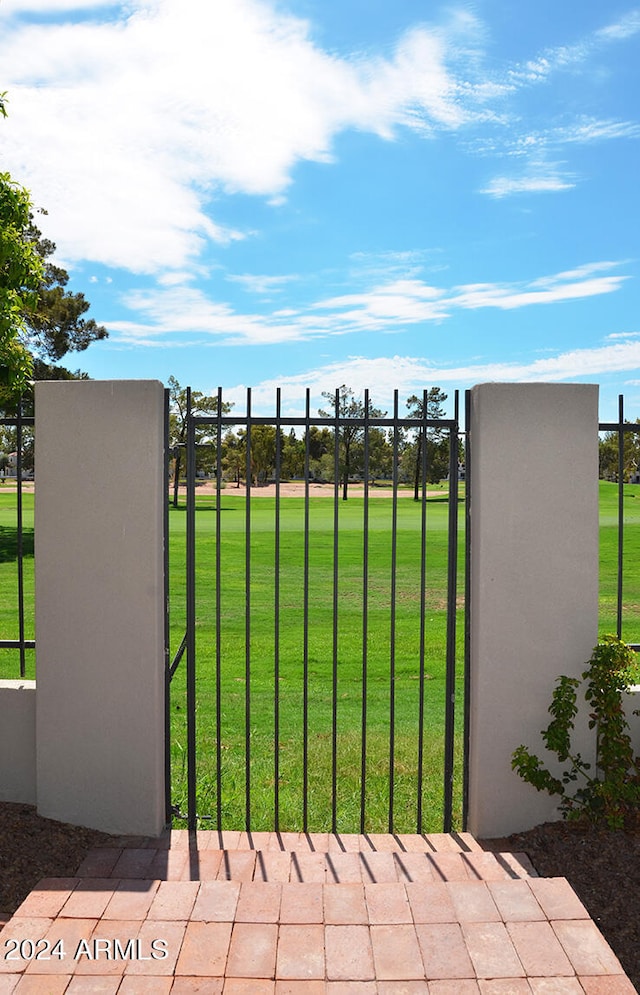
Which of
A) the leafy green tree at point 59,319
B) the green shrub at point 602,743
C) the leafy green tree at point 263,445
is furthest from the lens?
the leafy green tree at point 263,445

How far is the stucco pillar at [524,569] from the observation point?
457 cm

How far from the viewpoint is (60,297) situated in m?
22.3

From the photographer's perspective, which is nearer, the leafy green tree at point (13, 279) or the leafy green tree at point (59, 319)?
the leafy green tree at point (13, 279)

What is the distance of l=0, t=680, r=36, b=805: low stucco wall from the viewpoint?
486cm

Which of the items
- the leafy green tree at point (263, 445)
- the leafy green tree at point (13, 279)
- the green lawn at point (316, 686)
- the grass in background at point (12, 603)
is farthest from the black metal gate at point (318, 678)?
the leafy green tree at point (263, 445)

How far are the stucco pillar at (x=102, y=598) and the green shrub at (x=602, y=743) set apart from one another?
213 centimetres

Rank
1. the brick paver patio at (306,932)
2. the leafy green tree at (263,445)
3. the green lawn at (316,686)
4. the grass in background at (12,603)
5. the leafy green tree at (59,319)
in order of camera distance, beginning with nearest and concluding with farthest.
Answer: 1. the brick paver patio at (306,932)
2. the green lawn at (316,686)
3. the grass in background at (12,603)
4. the leafy green tree at (59,319)
5. the leafy green tree at (263,445)

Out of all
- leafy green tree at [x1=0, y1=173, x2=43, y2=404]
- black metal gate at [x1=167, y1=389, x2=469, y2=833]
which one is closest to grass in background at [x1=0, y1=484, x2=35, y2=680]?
leafy green tree at [x1=0, y1=173, x2=43, y2=404]

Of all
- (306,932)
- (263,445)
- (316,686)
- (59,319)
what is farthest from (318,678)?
(263,445)

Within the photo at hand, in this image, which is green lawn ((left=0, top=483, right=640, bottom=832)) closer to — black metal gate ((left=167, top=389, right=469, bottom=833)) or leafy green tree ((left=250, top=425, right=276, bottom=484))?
black metal gate ((left=167, top=389, right=469, bottom=833))

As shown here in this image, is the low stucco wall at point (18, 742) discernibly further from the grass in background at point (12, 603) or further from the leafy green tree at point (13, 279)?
the leafy green tree at point (13, 279)

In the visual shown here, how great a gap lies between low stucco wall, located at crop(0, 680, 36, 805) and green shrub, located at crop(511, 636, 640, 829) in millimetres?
2811

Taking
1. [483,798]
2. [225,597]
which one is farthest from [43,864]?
[225,597]

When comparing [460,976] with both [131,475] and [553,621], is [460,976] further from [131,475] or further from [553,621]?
[131,475]
